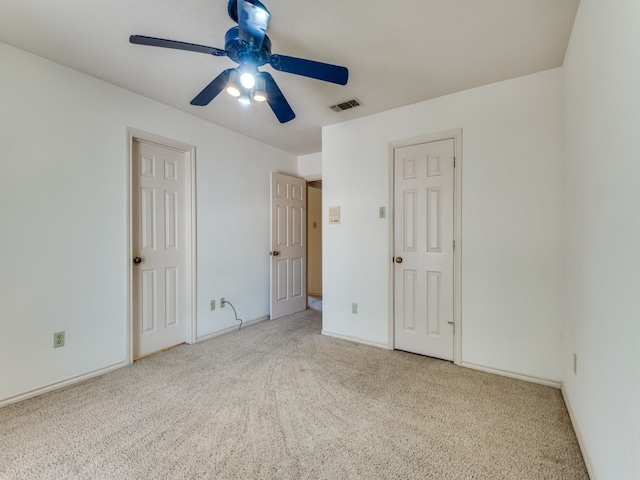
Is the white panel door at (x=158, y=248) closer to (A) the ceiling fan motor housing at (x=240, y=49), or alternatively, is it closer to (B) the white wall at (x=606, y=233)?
(A) the ceiling fan motor housing at (x=240, y=49)

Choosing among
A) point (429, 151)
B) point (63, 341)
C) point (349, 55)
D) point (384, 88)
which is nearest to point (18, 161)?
point (63, 341)

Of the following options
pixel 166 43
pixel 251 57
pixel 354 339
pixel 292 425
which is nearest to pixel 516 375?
pixel 354 339

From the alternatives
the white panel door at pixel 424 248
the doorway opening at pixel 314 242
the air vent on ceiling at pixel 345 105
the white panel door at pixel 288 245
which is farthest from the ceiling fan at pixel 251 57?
the doorway opening at pixel 314 242

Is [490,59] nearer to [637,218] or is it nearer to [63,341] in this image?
[637,218]

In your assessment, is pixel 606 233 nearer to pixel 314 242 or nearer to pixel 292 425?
pixel 292 425

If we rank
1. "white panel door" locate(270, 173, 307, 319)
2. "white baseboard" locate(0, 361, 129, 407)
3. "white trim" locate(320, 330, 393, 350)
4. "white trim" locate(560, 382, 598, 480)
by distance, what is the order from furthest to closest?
"white panel door" locate(270, 173, 307, 319), "white trim" locate(320, 330, 393, 350), "white baseboard" locate(0, 361, 129, 407), "white trim" locate(560, 382, 598, 480)

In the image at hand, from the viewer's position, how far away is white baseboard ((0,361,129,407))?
2007mm

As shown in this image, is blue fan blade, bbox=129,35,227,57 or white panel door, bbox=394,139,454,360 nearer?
blue fan blade, bbox=129,35,227,57

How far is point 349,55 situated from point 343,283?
2.19 meters

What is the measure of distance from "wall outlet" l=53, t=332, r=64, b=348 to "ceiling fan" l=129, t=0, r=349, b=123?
2.13m

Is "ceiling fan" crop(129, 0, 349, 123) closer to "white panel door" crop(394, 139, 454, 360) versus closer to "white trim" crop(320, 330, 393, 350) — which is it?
"white panel door" crop(394, 139, 454, 360)

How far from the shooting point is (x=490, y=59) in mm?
2133

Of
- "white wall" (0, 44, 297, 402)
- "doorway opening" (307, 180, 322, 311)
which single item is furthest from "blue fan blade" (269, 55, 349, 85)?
"doorway opening" (307, 180, 322, 311)

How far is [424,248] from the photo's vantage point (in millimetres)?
2822
